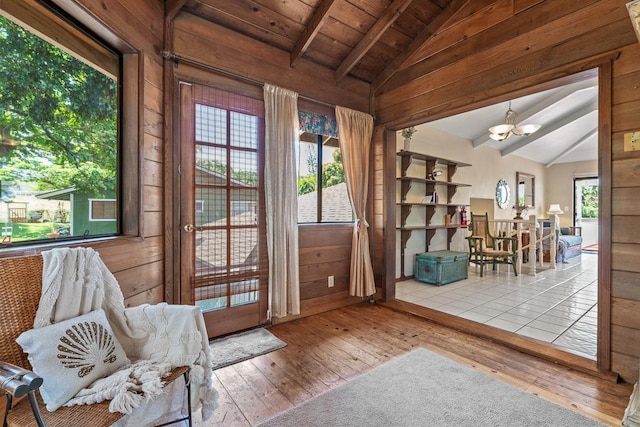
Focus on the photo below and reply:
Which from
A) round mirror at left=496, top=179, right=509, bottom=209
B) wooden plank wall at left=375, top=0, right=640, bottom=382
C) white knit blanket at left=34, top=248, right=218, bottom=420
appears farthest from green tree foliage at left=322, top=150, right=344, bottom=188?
round mirror at left=496, top=179, right=509, bottom=209

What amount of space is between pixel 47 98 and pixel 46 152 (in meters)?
0.28

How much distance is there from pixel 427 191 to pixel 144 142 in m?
4.40

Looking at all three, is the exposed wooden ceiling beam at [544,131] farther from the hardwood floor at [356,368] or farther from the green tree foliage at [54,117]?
the green tree foliage at [54,117]

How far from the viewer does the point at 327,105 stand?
3143 mm

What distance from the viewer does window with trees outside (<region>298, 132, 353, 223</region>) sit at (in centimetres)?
310

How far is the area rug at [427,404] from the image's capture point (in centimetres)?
150

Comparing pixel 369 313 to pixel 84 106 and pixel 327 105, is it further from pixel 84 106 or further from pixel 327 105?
pixel 84 106

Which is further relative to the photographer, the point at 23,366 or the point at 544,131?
the point at 544,131

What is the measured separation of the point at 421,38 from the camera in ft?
9.78

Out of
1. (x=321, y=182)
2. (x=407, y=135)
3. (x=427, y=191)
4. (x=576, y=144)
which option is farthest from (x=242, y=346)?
(x=576, y=144)

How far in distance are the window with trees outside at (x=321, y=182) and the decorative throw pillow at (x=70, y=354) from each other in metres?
2.00

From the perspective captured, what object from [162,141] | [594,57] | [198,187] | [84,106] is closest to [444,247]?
[594,57]

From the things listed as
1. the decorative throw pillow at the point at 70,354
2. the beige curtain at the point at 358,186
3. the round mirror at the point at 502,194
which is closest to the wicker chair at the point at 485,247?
the round mirror at the point at 502,194

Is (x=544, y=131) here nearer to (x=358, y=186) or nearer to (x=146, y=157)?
(x=358, y=186)
